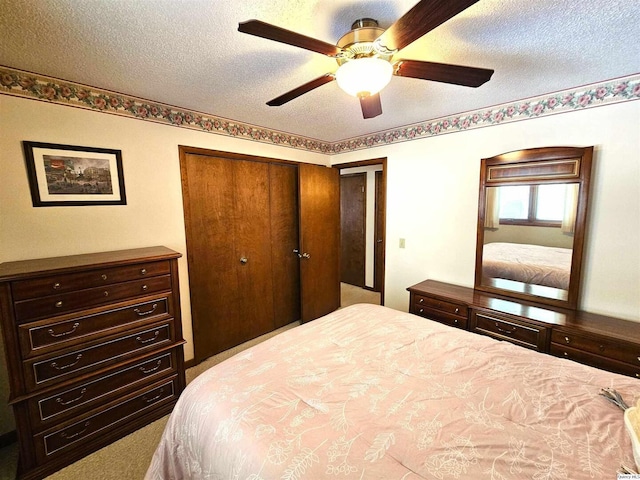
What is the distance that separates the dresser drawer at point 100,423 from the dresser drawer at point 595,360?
2.82 metres

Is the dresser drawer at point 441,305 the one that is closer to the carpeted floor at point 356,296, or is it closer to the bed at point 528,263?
the bed at point 528,263

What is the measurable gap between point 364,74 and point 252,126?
1.93 meters

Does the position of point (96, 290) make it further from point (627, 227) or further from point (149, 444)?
point (627, 227)

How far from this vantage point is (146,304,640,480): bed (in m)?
0.85

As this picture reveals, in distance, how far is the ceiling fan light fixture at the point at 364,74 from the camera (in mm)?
1179

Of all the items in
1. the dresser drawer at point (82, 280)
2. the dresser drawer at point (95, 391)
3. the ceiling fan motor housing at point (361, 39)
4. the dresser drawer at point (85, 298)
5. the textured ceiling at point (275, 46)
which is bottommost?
the dresser drawer at point (95, 391)

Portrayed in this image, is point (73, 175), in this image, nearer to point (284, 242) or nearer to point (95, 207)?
point (95, 207)

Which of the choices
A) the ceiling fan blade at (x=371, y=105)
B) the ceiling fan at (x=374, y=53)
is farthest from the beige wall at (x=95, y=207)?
the ceiling fan blade at (x=371, y=105)

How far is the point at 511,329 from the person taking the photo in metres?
2.10

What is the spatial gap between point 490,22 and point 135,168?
247 centimetres

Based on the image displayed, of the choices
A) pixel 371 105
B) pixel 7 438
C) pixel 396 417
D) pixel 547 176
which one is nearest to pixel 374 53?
pixel 371 105

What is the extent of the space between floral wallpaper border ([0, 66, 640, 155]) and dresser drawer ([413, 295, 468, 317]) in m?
1.64

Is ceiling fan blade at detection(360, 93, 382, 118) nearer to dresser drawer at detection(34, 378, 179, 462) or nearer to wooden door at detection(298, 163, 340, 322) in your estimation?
wooden door at detection(298, 163, 340, 322)

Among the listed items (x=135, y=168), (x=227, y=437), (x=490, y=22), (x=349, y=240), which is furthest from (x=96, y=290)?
(x=349, y=240)
